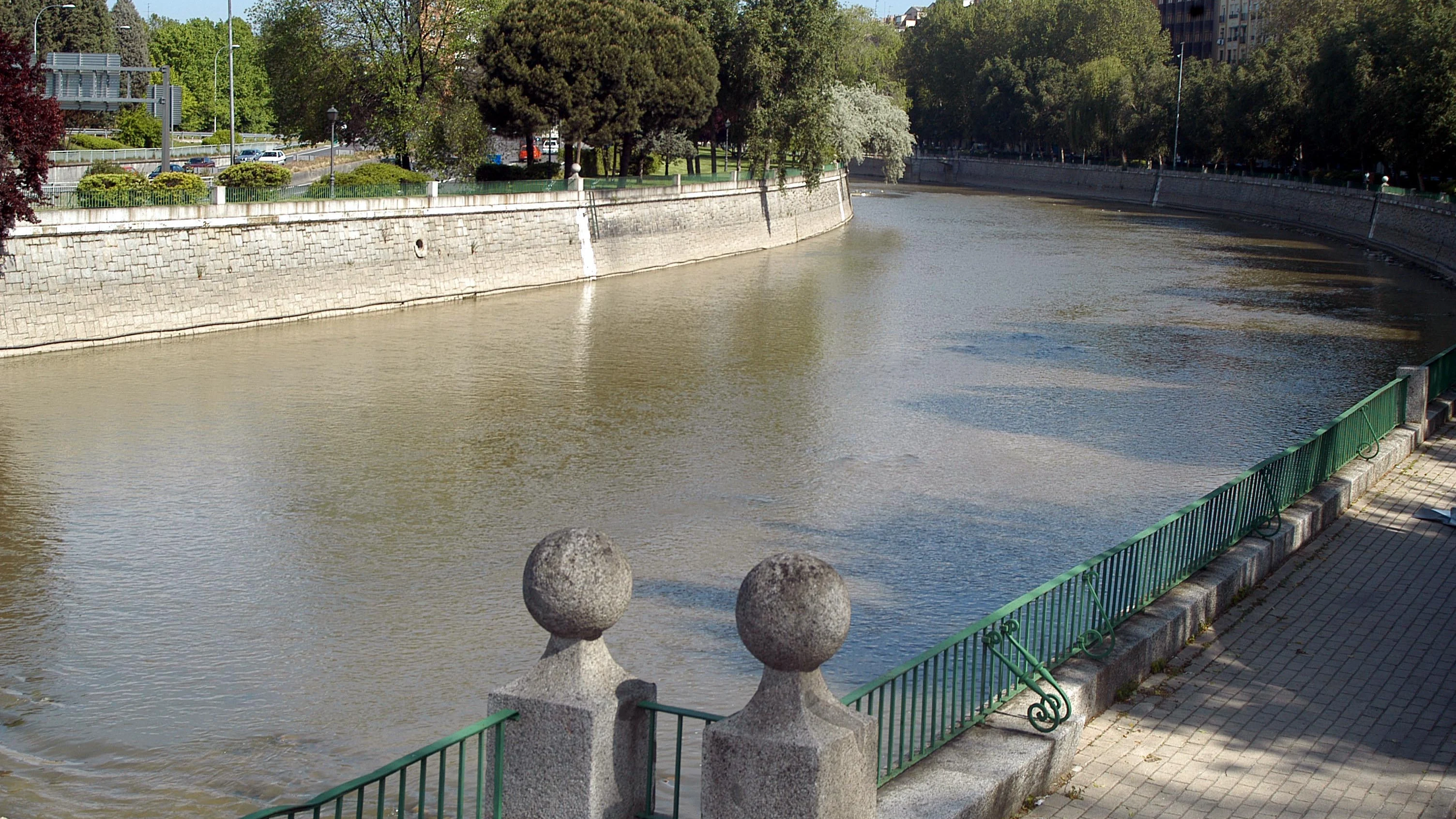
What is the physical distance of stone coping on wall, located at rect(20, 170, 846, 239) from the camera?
2948 cm

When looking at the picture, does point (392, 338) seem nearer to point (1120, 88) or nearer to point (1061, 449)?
point (1061, 449)

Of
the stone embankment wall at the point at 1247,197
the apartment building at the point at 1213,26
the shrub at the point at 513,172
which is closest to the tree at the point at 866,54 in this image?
the stone embankment wall at the point at 1247,197

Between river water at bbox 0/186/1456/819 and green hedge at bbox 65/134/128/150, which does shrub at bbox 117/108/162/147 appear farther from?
river water at bbox 0/186/1456/819

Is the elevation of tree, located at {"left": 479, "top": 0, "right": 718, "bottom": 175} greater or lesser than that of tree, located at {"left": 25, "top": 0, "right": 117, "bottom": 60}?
lesser

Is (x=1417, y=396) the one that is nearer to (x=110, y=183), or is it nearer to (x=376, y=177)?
(x=110, y=183)

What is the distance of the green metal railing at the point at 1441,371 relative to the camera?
20047mm

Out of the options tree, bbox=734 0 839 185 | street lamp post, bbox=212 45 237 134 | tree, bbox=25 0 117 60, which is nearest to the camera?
tree, bbox=734 0 839 185

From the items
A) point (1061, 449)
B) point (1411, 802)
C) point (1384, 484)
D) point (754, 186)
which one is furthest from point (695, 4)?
point (1411, 802)

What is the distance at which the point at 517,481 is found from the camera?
20266 mm

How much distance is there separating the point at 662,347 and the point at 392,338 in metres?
6.26

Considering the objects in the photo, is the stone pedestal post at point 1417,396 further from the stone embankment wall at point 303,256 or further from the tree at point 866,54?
the tree at point 866,54

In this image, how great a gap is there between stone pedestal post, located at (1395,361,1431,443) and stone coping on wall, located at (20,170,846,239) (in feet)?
81.1

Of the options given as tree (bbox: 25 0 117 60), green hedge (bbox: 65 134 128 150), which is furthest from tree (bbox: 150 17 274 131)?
green hedge (bbox: 65 134 128 150)

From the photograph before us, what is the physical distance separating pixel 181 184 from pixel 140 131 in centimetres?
3981
